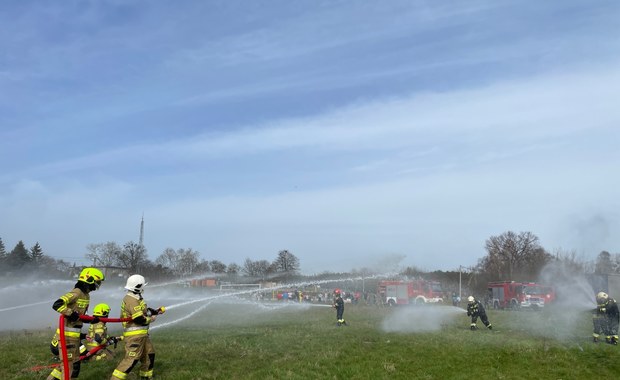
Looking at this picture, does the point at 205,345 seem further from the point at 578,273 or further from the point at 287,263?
the point at 287,263

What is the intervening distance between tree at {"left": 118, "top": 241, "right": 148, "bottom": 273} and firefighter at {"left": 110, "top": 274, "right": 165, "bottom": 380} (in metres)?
94.2

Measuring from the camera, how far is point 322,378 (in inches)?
429

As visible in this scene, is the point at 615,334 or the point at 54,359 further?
the point at 615,334

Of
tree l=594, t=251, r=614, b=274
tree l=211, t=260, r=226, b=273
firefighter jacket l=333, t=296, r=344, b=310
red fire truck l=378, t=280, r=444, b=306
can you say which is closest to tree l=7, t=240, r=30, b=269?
tree l=211, t=260, r=226, b=273

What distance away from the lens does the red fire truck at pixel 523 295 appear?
4675 cm

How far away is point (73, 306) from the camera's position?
9602 millimetres

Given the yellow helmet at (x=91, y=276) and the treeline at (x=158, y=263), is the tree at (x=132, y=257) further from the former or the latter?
the yellow helmet at (x=91, y=276)

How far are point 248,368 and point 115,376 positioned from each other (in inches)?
147

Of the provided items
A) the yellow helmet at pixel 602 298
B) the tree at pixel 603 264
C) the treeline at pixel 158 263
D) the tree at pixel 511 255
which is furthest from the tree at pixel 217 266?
the yellow helmet at pixel 602 298

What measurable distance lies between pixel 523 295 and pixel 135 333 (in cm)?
4775

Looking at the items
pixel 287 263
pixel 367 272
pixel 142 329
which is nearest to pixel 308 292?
pixel 367 272

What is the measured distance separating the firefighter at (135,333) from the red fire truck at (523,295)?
44.2 meters

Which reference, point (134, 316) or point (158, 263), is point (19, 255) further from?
point (134, 316)

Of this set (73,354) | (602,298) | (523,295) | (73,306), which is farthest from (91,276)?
(523,295)
